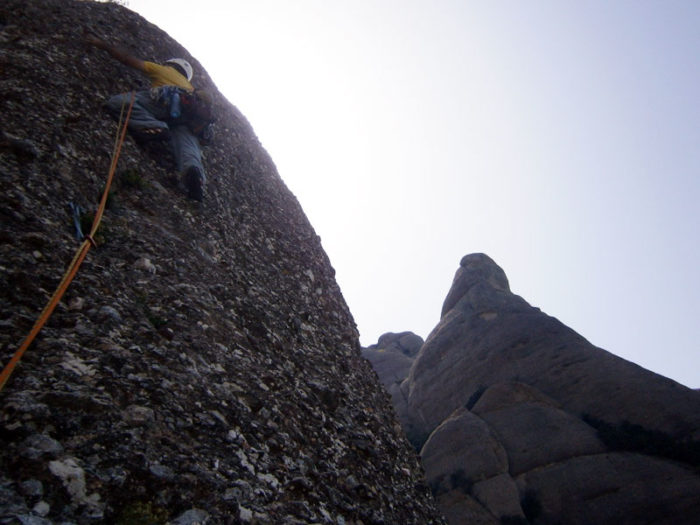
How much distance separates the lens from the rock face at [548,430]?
27.6m

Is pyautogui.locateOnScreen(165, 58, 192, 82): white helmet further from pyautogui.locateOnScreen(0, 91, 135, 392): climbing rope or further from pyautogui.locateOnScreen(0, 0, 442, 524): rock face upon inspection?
pyautogui.locateOnScreen(0, 91, 135, 392): climbing rope

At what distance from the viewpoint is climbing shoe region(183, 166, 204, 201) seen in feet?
34.9

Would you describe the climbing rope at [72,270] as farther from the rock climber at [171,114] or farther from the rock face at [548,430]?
the rock face at [548,430]

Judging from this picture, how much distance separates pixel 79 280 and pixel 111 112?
18.9 feet

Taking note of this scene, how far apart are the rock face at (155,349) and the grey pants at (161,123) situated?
37 cm

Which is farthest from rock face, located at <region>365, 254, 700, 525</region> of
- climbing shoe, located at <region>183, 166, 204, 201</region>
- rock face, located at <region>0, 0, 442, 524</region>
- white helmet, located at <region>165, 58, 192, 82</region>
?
white helmet, located at <region>165, 58, 192, 82</region>

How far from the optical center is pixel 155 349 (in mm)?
6184

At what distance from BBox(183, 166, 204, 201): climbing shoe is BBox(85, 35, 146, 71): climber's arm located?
4.68m

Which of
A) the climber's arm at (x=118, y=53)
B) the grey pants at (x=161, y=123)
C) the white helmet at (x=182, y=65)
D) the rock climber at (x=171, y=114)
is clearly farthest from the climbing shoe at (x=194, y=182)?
the white helmet at (x=182, y=65)

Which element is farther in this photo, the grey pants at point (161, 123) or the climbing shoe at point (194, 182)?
the grey pants at point (161, 123)

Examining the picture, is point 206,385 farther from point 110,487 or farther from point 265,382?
point 110,487

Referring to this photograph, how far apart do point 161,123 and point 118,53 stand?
10.9 ft

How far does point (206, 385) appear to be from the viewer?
248 inches

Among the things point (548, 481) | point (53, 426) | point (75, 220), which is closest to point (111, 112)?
point (75, 220)
